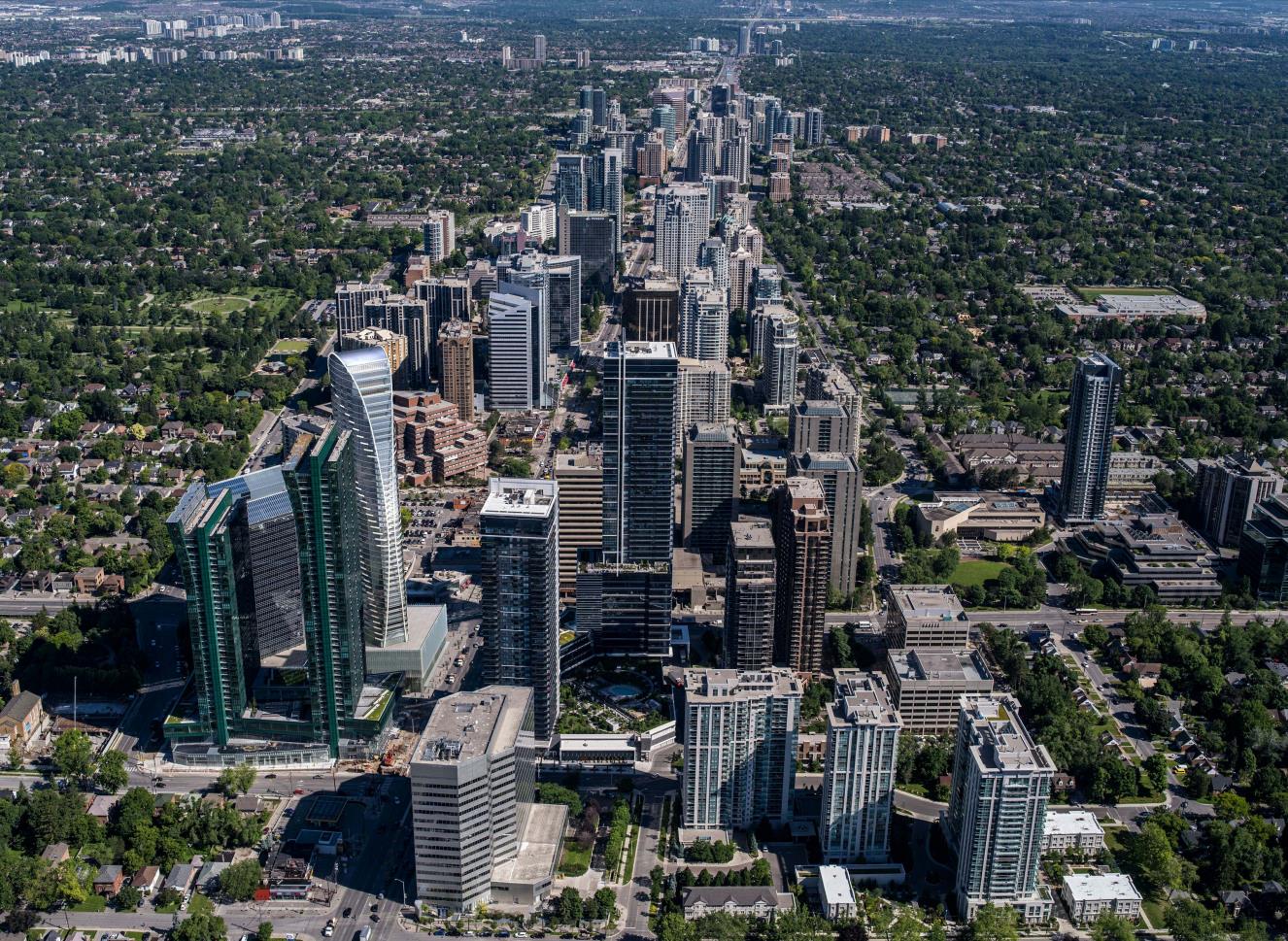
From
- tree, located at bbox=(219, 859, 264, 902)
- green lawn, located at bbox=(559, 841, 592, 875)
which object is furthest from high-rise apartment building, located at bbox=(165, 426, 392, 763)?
green lawn, located at bbox=(559, 841, 592, 875)

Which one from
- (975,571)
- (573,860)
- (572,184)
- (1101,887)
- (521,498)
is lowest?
(573,860)

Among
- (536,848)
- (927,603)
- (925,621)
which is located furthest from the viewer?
(927,603)

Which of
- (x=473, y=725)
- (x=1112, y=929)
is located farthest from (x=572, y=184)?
(x=1112, y=929)

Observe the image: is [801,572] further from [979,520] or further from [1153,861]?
[979,520]

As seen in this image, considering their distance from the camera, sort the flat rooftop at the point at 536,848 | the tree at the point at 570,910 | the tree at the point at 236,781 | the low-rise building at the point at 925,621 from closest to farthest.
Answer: the tree at the point at 570,910, the flat rooftop at the point at 536,848, the tree at the point at 236,781, the low-rise building at the point at 925,621

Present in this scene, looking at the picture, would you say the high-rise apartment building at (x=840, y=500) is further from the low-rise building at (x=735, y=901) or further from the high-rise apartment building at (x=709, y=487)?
the low-rise building at (x=735, y=901)

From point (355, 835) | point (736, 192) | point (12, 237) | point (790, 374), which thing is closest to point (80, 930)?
point (355, 835)

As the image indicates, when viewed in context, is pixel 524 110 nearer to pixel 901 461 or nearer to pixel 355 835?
pixel 901 461

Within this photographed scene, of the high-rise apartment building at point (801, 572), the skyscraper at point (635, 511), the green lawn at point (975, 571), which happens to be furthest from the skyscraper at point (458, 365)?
the high-rise apartment building at point (801, 572)
